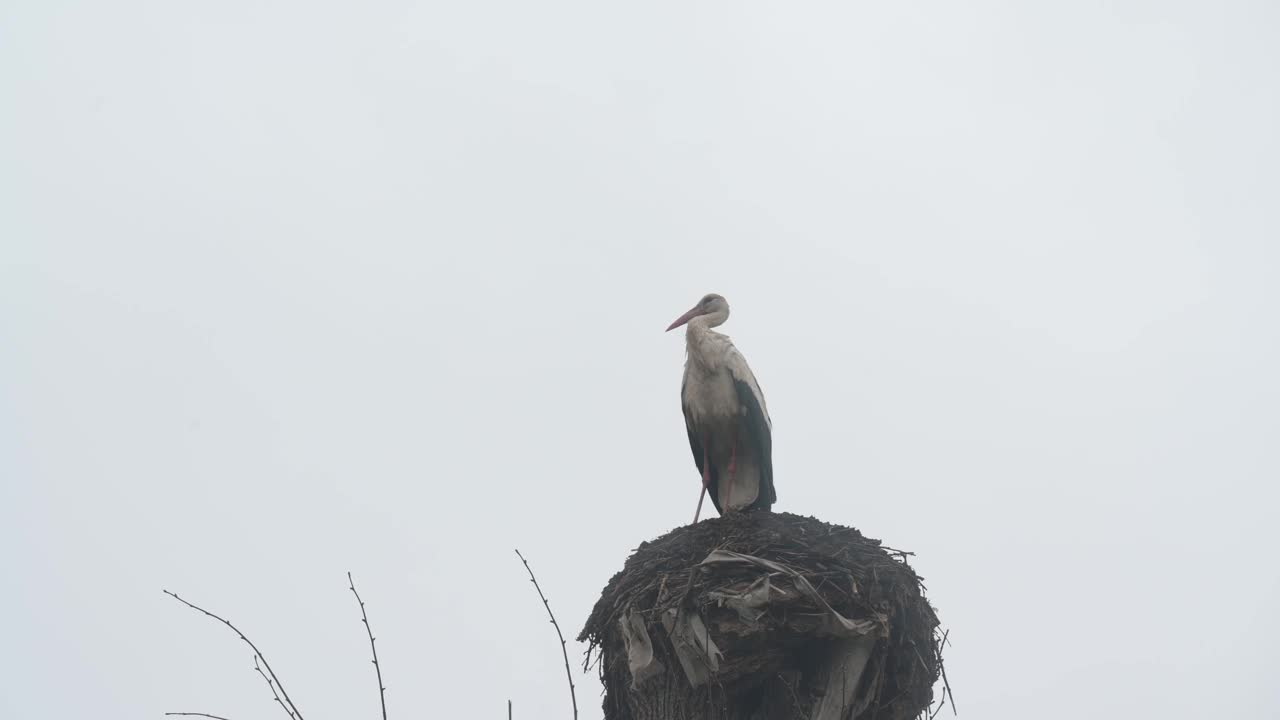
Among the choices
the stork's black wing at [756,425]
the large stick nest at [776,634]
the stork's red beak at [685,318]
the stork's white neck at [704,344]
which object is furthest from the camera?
the stork's red beak at [685,318]

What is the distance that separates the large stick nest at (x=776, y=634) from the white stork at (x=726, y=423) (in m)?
1.96

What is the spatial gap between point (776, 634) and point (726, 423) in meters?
2.53

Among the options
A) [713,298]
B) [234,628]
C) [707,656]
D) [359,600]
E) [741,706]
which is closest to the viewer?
[234,628]

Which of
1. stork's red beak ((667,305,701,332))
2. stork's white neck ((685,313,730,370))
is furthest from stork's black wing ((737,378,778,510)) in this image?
stork's red beak ((667,305,701,332))

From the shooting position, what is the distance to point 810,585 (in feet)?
18.8

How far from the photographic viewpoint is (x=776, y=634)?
5.79m

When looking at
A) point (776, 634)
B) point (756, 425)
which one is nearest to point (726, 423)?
point (756, 425)

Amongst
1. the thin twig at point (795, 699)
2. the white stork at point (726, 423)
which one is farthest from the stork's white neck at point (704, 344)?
the thin twig at point (795, 699)

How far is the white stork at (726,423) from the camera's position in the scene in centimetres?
812

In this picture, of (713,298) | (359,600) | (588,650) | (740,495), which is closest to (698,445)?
(740,495)

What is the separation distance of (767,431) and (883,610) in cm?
250

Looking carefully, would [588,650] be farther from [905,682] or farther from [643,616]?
[905,682]

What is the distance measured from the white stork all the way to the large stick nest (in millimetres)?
1958

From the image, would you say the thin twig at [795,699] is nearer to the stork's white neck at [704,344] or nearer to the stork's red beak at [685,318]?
the stork's white neck at [704,344]
